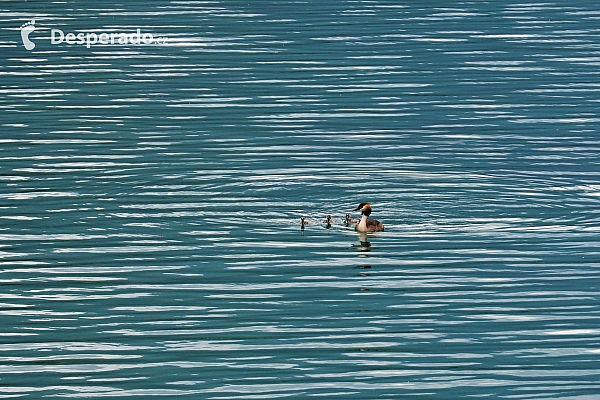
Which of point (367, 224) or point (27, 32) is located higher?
point (27, 32)

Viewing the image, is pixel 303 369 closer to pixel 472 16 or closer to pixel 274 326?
pixel 274 326

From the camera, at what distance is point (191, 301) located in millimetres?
18781

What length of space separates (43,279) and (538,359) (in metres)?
7.59

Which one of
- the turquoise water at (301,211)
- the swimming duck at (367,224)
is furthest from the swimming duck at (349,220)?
the swimming duck at (367,224)

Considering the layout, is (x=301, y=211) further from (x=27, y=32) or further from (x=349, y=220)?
(x=27, y=32)

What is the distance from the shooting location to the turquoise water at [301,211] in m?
16.6

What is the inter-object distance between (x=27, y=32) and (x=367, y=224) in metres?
21.5

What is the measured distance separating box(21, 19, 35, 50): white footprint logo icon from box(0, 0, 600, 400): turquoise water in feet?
1.47

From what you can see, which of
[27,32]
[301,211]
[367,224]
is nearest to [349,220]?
[367,224]

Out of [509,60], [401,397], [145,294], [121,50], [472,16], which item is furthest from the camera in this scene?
[472,16]

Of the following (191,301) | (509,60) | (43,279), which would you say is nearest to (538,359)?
(191,301)

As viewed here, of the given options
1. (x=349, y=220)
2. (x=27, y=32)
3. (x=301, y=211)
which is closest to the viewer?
(x=349, y=220)

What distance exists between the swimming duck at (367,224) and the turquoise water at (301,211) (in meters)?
0.22

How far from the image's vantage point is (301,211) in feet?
75.9
